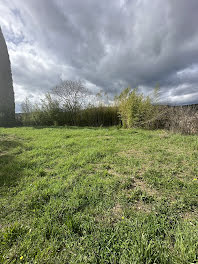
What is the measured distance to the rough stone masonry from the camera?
9.53 m

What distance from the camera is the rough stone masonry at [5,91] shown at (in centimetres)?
953

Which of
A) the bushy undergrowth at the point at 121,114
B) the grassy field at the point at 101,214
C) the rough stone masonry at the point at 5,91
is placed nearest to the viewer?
the grassy field at the point at 101,214

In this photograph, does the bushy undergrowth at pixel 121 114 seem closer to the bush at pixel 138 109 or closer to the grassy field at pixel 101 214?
the bush at pixel 138 109

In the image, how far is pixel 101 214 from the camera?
965mm

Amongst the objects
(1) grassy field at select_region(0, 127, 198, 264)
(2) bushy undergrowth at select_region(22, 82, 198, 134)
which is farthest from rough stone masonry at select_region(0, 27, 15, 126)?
(1) grassy field at select_region(0, 127, 198, 264)

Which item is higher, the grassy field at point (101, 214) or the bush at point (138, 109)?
the bush at point (138, 109)

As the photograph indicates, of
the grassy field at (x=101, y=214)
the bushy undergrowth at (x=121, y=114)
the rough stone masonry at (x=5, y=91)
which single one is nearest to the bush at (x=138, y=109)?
the bushy undergrowth at (x=121, y=114)

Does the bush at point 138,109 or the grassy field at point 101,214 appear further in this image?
the bush at point 138,109

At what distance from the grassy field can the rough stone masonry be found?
1068 centimetres

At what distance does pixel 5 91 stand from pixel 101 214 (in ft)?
43.9

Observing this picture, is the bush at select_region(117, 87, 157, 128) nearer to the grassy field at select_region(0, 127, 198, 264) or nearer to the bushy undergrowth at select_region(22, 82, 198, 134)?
the bushy undergrowth at select_region(22, 82, 198, 134)

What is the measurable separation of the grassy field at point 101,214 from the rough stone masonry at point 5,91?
10680mm

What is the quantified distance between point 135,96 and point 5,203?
19.4ft

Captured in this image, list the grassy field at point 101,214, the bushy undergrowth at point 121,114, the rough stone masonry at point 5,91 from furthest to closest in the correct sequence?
the rough stone masonry at point 5,91 → the bushy undergrowth at point 121,114 → the grassy field at point 101,214
